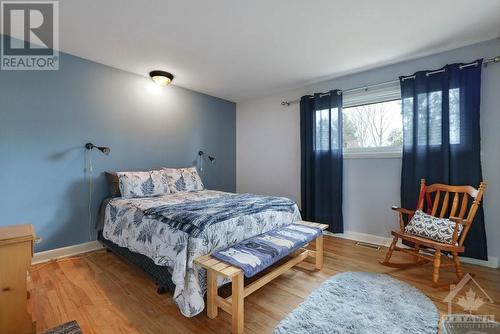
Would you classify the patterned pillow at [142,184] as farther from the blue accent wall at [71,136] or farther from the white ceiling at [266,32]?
the white ceiling at [266,32]

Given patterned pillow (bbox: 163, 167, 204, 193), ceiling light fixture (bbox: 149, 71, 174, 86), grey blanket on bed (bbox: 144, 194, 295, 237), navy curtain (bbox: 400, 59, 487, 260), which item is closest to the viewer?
grey blanket on bed (bbox: 144, 194, 295, 237)

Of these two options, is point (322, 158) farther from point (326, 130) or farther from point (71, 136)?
point (71, 136)

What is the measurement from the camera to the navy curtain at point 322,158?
10.5ft

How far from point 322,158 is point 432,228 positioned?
61.3 inches

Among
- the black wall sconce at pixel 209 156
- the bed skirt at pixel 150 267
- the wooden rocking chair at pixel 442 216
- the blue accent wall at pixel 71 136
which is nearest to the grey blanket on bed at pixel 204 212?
the bed skirt at pixel 150 267

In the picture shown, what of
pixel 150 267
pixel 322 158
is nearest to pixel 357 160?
pixel 322 158

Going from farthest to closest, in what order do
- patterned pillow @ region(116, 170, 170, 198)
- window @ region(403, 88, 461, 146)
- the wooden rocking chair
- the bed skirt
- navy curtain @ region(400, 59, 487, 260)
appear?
1. patterned pillow @ region(116, 170, 170, 198)
2. window @ region(403, 88, 461, 146)
3. navy curtain @ region(400, 59, 487, 260)
4. the wooden rocking chair
5. the bed skirt

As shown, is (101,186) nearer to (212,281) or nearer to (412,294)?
(212,281)

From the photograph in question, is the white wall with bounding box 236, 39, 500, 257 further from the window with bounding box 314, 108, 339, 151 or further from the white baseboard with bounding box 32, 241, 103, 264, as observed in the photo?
the white baseboard with bounding box 32, 241, 103, 264

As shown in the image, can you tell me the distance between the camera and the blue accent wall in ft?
7.63

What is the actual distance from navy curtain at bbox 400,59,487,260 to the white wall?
0.15m

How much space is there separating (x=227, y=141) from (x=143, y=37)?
2451 millimetres

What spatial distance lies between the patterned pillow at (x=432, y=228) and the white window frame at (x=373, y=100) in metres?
0.89

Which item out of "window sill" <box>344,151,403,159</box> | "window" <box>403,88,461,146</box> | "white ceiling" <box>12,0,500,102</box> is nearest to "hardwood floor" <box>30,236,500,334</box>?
"window sill" <box>344,151,403,159</box>
